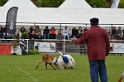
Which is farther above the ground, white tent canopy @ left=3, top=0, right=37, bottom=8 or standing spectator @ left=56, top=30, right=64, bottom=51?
white tent canopy @ left=3, top=0, right=37, bottom=8

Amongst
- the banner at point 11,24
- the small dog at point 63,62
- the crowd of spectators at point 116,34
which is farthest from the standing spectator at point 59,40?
the small dog at point 63,62

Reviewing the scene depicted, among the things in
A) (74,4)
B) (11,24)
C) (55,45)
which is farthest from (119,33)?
(11,24)

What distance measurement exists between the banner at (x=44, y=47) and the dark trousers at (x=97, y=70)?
1911 centimetres

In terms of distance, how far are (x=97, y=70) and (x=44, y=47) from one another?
19.4 m

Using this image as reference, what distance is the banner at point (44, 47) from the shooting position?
30.6m

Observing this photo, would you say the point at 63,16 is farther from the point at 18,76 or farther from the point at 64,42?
the point at 18,76

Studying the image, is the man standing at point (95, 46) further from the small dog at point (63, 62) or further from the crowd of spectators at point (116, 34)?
the crowd of spectators at point (116, 34)

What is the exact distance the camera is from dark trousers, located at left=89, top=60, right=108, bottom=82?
11344 millimetres

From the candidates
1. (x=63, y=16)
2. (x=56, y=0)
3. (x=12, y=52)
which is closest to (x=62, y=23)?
(x=63, y=16)

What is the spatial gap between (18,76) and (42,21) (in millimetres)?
22220

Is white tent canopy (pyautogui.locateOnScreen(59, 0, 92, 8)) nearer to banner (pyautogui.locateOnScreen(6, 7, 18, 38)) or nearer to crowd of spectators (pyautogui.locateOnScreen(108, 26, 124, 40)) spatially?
crowd of spectators (pyautogui.locateOnScreen(108, 26, 124, 40))

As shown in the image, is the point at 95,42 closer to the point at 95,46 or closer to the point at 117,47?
the point at 95,46

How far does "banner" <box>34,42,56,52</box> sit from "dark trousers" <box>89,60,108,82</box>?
62.7 feet

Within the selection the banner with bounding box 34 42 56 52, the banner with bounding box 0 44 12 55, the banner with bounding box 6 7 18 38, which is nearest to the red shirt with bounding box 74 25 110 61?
the banner with bounding box 0 44 12 55
